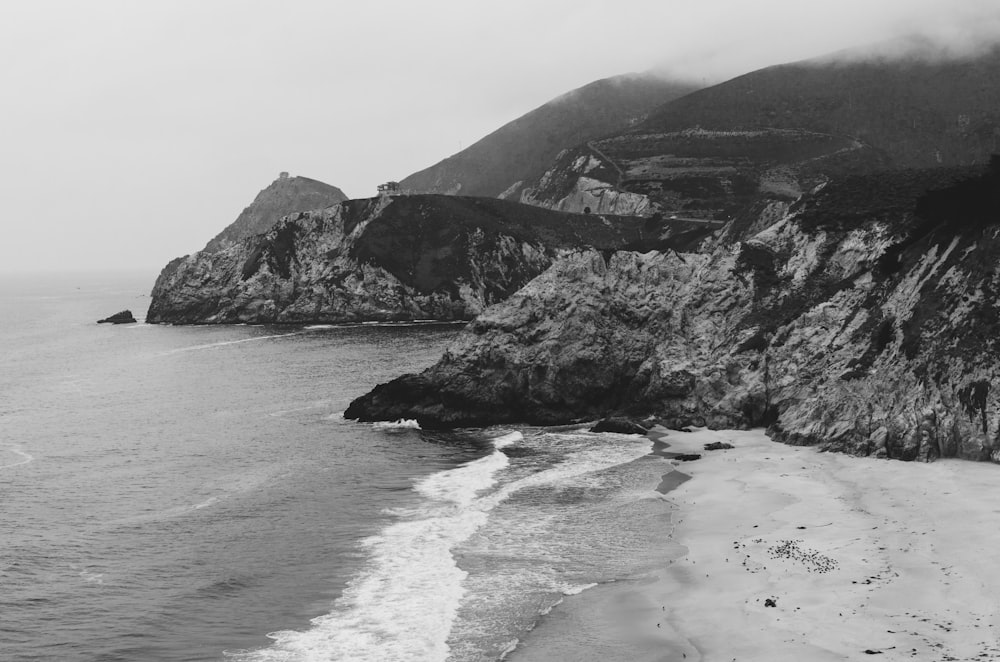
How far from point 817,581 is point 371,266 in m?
142

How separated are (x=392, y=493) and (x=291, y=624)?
58.1ft

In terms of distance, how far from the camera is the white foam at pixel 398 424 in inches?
2601

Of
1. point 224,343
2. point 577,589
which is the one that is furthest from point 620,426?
point 224,343

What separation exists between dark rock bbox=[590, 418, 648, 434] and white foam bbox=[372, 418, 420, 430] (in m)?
14.6

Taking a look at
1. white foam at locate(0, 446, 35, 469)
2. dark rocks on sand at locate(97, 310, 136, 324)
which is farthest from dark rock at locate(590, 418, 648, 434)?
dark rocks on sand at locate(97, 310, 136, 324)

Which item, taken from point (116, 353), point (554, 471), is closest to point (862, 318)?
point (554, 471)

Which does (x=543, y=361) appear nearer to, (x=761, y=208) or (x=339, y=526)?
(x=339, y=526)

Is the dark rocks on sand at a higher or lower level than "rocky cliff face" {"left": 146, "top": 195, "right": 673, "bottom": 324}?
lower

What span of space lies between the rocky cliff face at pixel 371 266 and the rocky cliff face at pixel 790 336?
90631 millimetres

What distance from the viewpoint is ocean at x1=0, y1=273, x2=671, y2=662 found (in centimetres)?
2884

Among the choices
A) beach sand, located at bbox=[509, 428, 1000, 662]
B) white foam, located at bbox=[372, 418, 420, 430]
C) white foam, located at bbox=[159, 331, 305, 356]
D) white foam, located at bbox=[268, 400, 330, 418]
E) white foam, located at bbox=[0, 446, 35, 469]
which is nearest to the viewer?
beach sand, located at bbox=[509, 428, 1000, 662]

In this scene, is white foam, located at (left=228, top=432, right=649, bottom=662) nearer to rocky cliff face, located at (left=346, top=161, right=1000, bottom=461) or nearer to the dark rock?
the dark rock

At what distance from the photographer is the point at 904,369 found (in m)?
47.0

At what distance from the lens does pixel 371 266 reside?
164500mm
